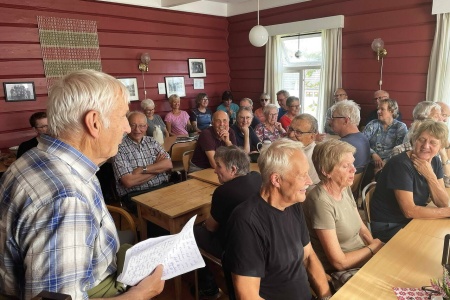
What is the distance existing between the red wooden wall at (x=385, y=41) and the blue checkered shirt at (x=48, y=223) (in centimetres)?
493

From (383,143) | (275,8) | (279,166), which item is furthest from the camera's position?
(275,8)

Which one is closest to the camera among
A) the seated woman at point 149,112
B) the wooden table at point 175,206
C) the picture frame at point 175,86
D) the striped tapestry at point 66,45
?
the wooden table at point 175,206

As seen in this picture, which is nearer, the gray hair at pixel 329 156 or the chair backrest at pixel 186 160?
the gray hair at pixel 329 156

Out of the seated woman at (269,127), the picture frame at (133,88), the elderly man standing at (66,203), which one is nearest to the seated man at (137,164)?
the seated woman at (269,127)

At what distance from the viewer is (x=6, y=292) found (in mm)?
848

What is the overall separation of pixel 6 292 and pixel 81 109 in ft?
1.81

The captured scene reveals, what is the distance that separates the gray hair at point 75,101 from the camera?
0.86 metres

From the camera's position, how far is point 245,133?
12.1 ft

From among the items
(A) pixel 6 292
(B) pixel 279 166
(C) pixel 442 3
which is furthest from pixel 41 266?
(C) pixel 442 3

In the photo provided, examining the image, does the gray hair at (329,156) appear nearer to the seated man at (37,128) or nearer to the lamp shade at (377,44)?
the seated man at (37,128)

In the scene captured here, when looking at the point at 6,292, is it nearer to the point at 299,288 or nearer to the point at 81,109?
the point at 81,109

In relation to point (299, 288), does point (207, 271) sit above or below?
below

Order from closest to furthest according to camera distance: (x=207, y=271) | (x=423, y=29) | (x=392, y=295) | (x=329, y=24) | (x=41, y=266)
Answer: (x=41, y=266)
(x=392, y=295)
(x=207, y=271)
(x=423, y=29)
(x=329, y=24)

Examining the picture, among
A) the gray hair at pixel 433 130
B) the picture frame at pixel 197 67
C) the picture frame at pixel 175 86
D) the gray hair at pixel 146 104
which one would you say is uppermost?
the picture frame at pixel 197 67
